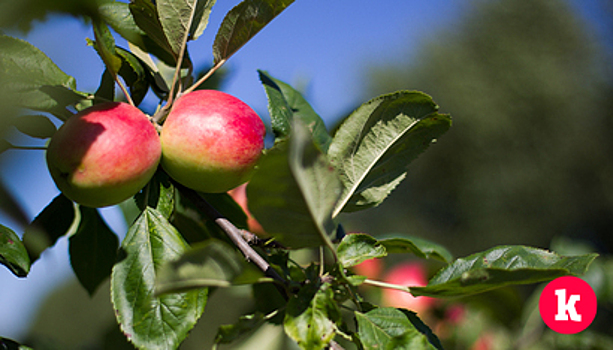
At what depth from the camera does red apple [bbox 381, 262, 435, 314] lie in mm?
1203

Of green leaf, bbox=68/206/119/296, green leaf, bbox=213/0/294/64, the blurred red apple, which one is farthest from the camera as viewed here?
the blurred red apple

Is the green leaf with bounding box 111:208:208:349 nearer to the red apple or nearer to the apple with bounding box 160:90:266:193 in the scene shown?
the apple with bounding box 160:90:266:193

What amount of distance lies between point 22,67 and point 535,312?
134 cm

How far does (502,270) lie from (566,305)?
587 mm

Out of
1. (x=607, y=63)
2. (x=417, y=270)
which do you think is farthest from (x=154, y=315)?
(x=607, y=63)

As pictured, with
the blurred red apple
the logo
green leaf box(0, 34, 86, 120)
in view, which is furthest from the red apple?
green leaf box(0, 34, 86, 120)

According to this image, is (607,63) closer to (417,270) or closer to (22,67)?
(417,270)

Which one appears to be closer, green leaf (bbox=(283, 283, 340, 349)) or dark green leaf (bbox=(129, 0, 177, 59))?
green leaf (bbox=(283, 283, 340, 349))

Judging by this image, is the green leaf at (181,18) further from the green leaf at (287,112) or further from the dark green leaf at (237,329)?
the dark green leaf at (237,329)

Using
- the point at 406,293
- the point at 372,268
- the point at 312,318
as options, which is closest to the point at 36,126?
the point at 312,318

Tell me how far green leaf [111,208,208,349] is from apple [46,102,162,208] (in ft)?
0.19

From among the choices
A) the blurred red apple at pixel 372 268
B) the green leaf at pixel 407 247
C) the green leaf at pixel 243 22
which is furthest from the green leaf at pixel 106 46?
the blurred red apple at pixel 372 268

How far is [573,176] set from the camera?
11.5 metres

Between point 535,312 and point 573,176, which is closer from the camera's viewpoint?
point 535,312
